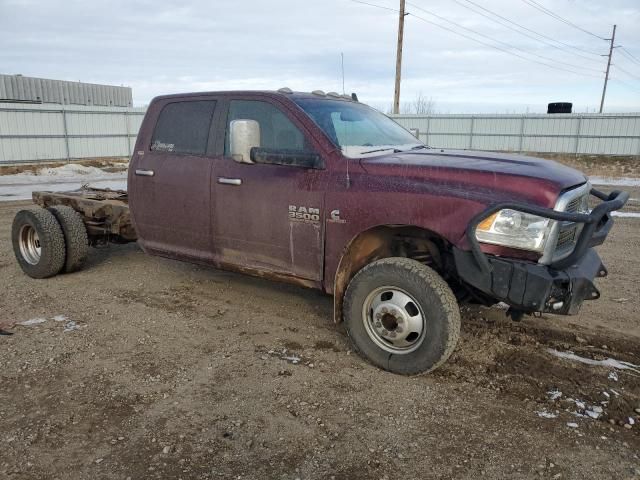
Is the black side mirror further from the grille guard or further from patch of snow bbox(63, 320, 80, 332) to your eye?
patch of snow bbox(63, 320, 80, 332)

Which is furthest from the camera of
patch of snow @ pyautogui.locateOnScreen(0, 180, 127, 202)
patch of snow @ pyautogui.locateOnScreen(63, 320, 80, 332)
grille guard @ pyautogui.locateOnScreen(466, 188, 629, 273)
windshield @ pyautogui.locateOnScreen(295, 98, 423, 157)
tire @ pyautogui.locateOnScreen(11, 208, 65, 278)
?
patch of snow @ pyautogui.locateOnScreen(0, 180, 127, 202)

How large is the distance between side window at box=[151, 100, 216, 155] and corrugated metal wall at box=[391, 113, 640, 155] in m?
22.0

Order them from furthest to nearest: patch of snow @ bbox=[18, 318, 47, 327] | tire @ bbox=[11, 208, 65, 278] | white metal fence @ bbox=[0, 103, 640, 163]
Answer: white metal fence @ bbox=[0, 103, 640, 163] < tire @ bbox=[11, 208, 65, 278] < patch of snow @ bbox=[18, 318, 47, 327]

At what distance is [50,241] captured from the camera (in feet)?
18.7

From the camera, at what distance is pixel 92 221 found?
608cm

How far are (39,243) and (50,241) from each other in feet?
1.06

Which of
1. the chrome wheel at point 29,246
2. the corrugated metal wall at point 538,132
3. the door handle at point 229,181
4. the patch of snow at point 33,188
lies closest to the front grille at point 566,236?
the door handle at point 229,181

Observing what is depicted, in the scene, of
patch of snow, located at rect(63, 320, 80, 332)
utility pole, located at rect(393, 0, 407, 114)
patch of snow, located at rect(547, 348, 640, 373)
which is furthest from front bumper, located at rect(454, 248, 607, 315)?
utility pole, located at rect(393, 0, 407, 114)

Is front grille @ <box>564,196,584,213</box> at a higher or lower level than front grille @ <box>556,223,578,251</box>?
higher

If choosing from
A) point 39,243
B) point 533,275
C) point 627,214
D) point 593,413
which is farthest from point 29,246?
point 627,214

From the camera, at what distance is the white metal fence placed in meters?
21.7

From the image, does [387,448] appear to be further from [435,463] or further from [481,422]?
[481,422]

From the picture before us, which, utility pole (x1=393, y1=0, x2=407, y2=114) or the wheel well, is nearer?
the wheel well

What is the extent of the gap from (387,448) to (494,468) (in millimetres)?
560
